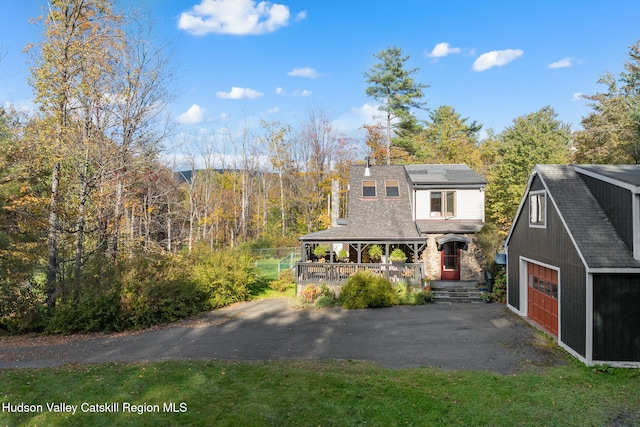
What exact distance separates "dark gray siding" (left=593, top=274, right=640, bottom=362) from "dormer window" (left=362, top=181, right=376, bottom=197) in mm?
14096

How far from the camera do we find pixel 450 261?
65.1 feet

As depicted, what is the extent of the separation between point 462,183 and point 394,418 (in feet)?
52.9

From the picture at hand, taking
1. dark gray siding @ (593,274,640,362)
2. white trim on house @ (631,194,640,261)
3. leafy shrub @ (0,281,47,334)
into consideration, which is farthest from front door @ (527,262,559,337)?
leafy shrub @ (0,281,47,334)

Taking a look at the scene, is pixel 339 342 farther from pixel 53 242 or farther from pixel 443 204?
pixel 443 204

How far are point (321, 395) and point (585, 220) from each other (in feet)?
27.4

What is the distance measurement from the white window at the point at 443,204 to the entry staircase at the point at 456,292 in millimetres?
3964

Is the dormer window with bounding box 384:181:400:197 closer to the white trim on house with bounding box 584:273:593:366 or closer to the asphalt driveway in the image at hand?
the asphalt driveway

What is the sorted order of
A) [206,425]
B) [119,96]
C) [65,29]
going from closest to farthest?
[206,425] < [65,29] < [119,96]

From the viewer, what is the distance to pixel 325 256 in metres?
21.3

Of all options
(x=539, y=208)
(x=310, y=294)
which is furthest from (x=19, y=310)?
(x=539, y=208)

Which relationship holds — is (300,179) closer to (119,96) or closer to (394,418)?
(119,96)

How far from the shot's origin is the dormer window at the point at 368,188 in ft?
73.6

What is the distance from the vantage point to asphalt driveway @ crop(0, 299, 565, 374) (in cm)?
997

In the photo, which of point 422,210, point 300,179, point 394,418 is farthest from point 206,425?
point 300,179
